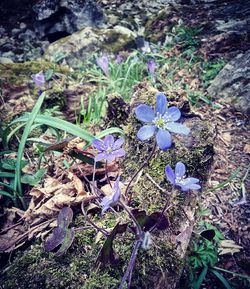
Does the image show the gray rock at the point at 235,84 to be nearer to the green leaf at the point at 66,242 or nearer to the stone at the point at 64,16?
the green leaf at the point at 66,242

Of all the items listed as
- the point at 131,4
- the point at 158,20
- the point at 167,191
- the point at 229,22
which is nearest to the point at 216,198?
the point at 167,191

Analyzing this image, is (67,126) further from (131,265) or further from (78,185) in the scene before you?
(131,265)

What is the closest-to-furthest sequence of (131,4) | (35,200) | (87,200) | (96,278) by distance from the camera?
1. (96,278)
2. (87,200)
3. (35,200)
4. (131,4)

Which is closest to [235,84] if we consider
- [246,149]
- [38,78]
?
[246,149]

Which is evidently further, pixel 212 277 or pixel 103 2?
pixel 103 2

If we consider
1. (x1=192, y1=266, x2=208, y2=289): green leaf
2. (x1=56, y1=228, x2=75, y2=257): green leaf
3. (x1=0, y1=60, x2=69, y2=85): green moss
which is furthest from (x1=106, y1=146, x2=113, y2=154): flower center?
(x1=0, y1=60, x2=69, y2=85): green moss

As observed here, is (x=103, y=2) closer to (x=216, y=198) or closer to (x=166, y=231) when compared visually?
(x=216, y=198)
